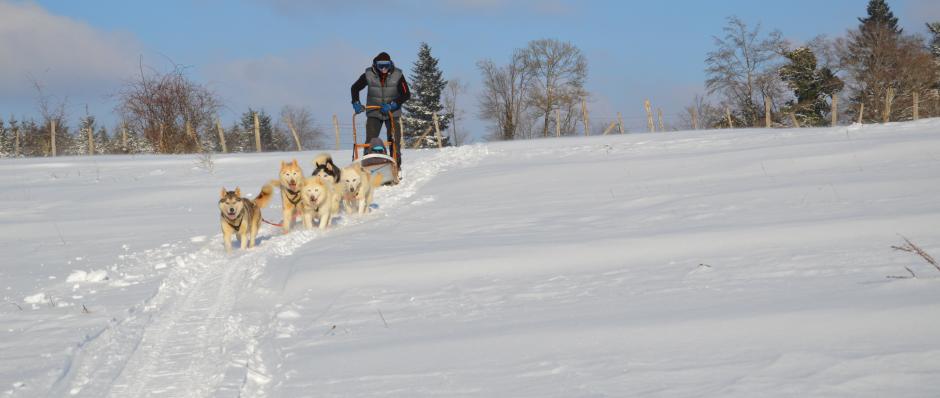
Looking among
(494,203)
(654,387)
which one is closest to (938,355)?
(654,387)

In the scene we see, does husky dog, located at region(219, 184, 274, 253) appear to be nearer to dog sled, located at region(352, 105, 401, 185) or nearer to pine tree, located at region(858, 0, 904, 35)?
dog sled, located at region(352, 105, 401, 185)

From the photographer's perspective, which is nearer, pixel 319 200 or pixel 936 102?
pixel 319 200

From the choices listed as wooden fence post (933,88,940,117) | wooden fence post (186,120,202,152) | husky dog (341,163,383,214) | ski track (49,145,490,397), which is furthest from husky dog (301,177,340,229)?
wooden fence post (933,88,940,117)

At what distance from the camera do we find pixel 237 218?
6.28 meters

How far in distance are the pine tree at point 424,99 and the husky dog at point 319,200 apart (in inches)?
1204

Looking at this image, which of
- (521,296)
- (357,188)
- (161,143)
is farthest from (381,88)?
(161,143)

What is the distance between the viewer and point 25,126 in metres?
31.8

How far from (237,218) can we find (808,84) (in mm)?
38700

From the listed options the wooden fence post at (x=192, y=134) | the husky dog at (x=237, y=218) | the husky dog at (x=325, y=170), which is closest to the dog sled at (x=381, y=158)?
the husky dog at (x=325, y=170)

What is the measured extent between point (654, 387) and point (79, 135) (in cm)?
4181

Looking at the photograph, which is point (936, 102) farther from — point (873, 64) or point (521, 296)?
point (521, 296)

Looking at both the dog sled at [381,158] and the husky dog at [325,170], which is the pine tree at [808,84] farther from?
the husky dog at [325,170]

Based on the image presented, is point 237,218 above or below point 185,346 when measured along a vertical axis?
above

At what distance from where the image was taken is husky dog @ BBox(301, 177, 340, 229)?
7.18 m
